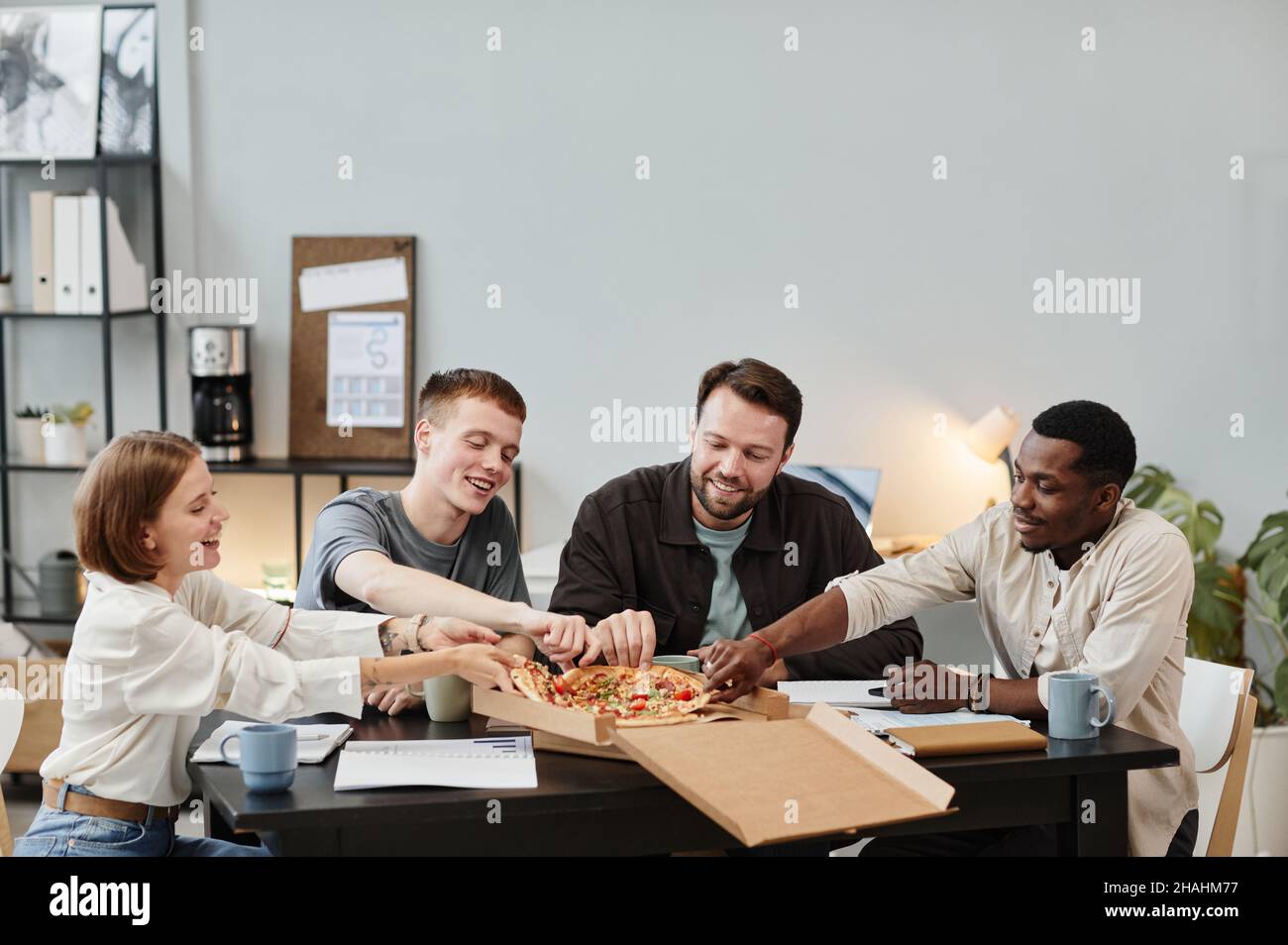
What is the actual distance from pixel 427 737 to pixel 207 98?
10.4 ft

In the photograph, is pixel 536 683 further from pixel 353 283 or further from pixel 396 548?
A: pixel 353 283

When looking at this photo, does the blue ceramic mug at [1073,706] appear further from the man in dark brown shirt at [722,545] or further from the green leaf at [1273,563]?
the green leaf at [1273,563]

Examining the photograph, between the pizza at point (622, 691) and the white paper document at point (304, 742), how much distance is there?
28 centimetres

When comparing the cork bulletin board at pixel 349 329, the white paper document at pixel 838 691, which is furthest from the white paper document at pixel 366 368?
the white paper document at pixel 838 691

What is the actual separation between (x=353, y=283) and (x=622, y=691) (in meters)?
2.72

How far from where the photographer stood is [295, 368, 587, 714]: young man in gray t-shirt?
7.75 ft

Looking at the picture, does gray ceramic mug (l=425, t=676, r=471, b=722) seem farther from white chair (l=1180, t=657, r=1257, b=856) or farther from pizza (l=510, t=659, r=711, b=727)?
white chair (l=1180, t=657, r=1257, b=856)

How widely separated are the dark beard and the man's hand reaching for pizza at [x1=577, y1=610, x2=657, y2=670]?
1.26 feet

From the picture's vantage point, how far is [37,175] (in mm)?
4645

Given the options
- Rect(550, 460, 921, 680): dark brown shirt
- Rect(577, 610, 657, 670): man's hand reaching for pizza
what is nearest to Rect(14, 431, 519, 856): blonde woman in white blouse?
Rect(577, 610, 657, 670): man's hand reaching for pizza

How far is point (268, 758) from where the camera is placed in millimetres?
1757

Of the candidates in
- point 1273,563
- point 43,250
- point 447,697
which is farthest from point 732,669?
point 43,250

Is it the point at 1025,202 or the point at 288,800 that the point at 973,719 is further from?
the point at 1025,202
